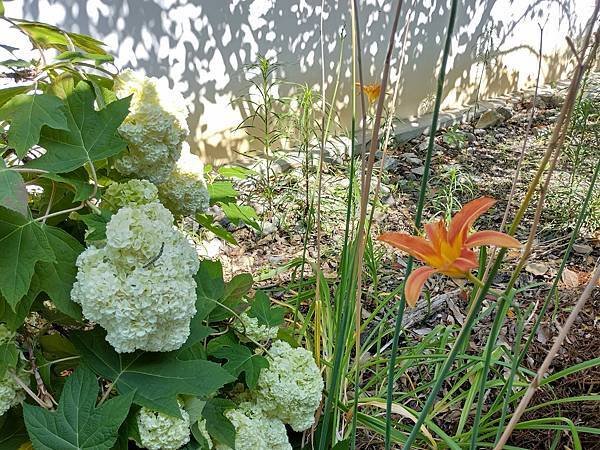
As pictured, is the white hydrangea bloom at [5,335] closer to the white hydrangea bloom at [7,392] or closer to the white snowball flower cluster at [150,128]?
the white hydrangea bloom at [7,392]

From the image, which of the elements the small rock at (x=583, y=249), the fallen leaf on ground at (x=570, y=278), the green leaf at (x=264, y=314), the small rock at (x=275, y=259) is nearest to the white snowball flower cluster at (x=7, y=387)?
the green leaf at (x=264, y=314)

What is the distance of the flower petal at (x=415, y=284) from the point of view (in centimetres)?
62

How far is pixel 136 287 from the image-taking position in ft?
2.87

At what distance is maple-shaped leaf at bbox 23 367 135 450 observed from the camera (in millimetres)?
855

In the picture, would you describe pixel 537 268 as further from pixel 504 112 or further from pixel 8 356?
pixel 504 112

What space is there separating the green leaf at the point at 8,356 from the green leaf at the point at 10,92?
0.40 meters

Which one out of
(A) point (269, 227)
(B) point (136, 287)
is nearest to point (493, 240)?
(B) point (136, 287)

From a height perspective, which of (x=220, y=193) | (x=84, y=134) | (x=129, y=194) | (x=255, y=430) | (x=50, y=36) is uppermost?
(x=50, y=36)

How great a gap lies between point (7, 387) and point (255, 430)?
17.5 inches

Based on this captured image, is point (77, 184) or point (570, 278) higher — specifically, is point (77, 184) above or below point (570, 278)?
above

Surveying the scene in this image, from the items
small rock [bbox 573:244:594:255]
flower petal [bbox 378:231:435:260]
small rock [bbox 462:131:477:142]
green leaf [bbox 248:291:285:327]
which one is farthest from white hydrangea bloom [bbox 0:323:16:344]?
small rock [bbox 462:131:477:142]

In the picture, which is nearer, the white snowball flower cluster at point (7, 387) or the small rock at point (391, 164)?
the white snowball flower cluster at point (7, 387)

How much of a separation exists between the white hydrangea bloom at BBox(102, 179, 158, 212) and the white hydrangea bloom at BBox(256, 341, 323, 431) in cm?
42

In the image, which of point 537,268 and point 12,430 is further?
point 537,268
